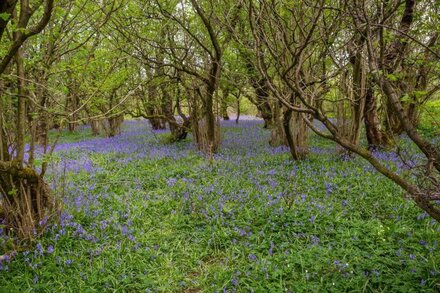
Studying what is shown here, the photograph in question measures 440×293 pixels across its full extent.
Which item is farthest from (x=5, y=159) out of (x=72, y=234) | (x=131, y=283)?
(x=131, y=283)

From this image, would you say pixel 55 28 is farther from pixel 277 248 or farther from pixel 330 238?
pixel 330 238

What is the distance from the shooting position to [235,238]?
206 inches

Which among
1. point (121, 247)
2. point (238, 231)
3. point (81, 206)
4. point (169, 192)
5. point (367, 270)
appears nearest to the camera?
point (367, 270)

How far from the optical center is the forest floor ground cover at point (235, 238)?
13.3 feet

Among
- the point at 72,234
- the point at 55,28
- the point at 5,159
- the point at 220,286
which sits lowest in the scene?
the point at 220,286

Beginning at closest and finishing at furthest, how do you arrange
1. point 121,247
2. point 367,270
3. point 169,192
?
point 367,270
point 121,247
point 169,192

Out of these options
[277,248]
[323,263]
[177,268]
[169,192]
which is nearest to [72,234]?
[177,268]

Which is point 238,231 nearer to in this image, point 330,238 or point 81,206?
point 330,238

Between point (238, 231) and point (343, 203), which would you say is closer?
point (238, 231)

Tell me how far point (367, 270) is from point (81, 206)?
4.89 m

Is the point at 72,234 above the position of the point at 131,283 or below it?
above

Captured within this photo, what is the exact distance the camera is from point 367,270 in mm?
4086

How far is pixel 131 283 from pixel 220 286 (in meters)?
1.14

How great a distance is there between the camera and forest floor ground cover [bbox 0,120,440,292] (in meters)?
4.07
